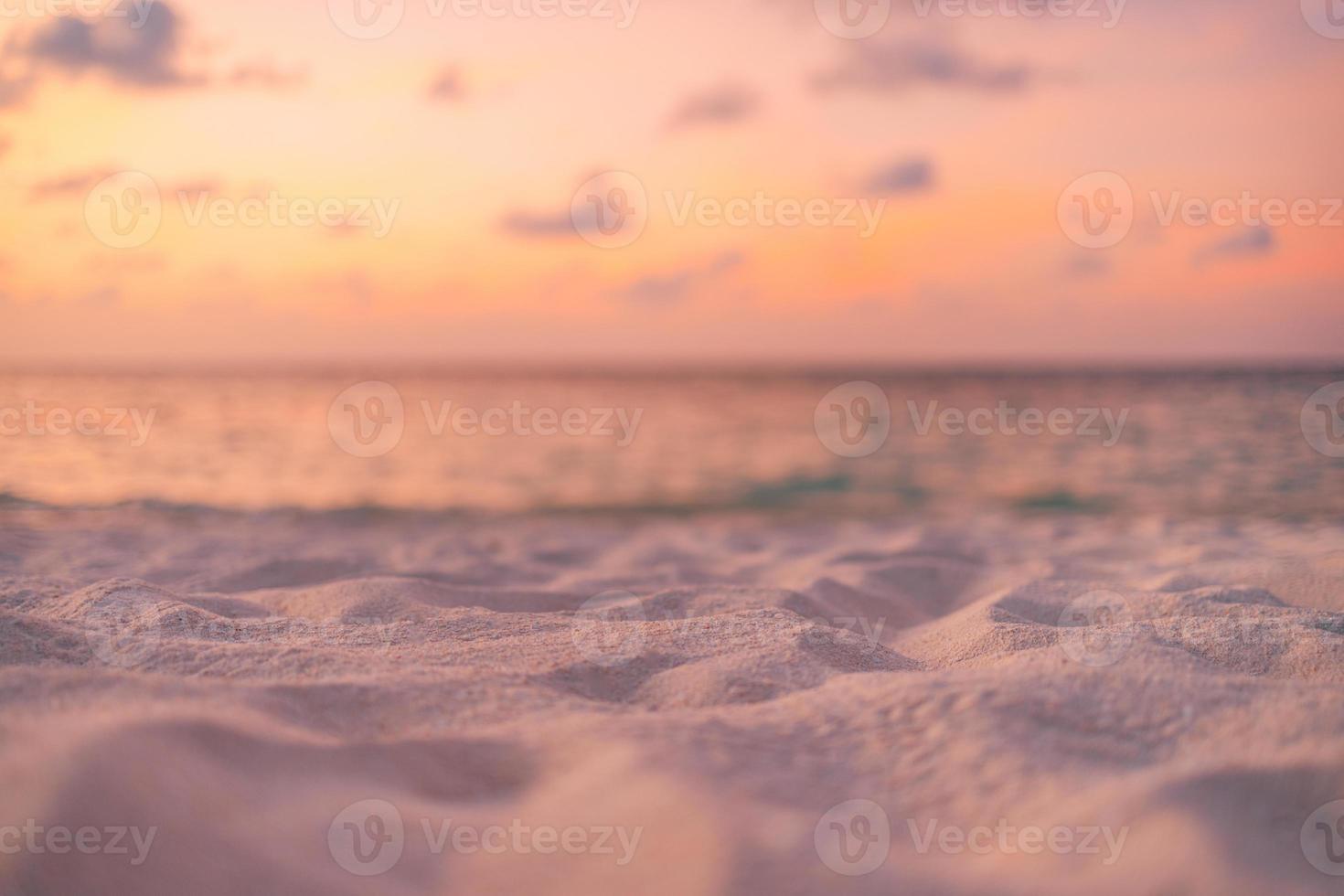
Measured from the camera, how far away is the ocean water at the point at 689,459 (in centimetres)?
877

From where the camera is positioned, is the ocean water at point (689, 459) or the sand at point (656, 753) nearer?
the sand at point (656, 753)

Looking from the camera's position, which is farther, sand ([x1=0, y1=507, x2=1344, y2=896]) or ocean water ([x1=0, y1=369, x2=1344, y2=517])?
ocean water ([x1=0, y1=369, x2=1344, y2=517])

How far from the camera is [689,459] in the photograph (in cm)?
1298

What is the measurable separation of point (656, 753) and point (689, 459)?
38.4ft

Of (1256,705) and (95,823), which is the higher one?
(95,823)

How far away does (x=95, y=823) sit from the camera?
1031 mm

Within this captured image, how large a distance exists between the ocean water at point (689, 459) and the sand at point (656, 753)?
266 inches

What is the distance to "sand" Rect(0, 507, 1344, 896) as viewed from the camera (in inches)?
41.7

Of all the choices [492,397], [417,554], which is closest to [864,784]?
[417,554]

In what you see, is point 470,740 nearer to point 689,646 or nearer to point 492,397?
point 689,646

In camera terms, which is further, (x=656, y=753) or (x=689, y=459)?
(x=689, y=459)

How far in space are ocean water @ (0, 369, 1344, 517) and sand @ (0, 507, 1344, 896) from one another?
266 inches

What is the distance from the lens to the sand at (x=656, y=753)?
1.06 metres

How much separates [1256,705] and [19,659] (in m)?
2.19
